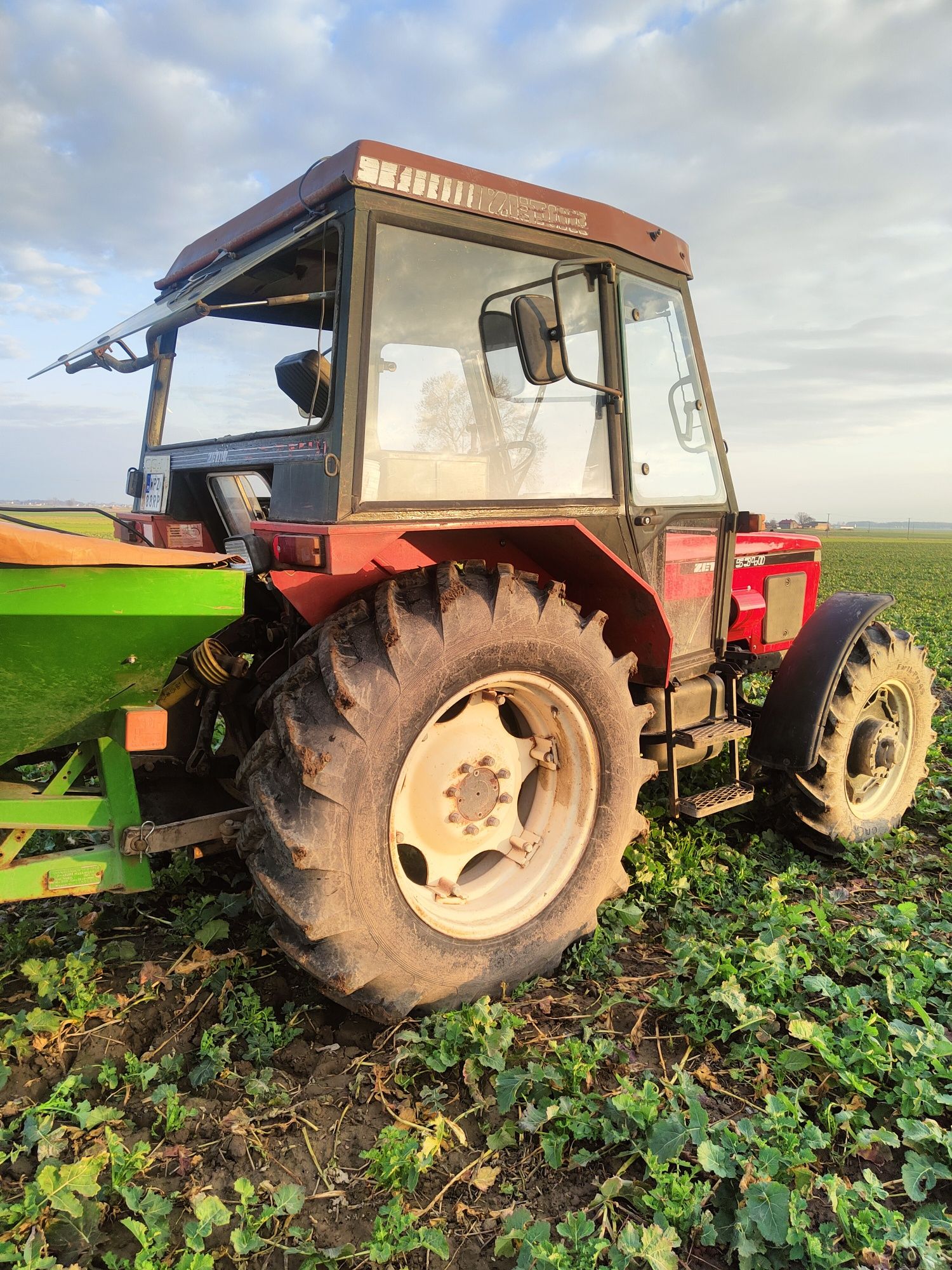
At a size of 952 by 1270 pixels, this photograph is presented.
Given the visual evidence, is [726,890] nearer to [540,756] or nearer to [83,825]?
[540,756]

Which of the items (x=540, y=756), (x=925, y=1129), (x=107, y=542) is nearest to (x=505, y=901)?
(x=540, y=756)

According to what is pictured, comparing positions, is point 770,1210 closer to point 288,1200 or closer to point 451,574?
point 288,1200

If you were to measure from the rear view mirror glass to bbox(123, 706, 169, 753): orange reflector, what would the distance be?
5.12ft

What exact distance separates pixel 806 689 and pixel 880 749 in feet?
2.09

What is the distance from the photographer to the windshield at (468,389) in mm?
2475

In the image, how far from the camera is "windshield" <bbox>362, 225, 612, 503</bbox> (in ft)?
8.12

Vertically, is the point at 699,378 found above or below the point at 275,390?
above

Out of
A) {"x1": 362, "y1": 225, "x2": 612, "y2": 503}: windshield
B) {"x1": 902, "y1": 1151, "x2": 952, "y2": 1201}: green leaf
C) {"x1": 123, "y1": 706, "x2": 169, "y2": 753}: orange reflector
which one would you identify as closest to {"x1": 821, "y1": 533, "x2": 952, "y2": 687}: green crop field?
{"x1": 362, "y1": 225, "x2": 612, "y2": 503}: windshield

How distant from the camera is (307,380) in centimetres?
266

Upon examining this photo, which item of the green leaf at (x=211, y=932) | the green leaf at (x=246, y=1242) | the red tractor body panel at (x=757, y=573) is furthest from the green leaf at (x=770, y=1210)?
the red tractor body panel at (x=757, y=573)

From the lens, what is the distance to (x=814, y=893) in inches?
140

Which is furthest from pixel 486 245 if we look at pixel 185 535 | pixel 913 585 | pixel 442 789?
pixel 913 585

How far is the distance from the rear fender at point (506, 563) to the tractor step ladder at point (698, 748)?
295 mm

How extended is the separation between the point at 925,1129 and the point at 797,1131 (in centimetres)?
32
